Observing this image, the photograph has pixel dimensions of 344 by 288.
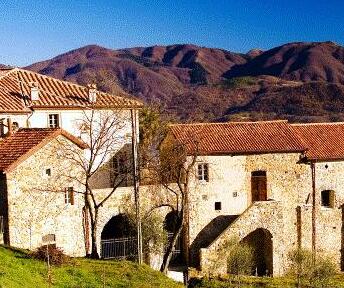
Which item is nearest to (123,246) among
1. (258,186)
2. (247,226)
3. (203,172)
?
(203,172)

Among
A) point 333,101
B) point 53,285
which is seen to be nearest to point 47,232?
point 53,285

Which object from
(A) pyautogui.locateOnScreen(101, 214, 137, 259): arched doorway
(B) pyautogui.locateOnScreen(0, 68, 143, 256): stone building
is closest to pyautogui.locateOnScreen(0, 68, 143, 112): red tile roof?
(B) pyautogui.locateOnScreen(0, 68, 143, 256): stone building

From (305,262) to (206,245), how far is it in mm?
7300

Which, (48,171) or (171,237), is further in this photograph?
(171,237)

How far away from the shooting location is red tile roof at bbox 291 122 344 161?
41906 millimetres

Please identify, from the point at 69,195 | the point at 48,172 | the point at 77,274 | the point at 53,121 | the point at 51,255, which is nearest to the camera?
the point at 77,274

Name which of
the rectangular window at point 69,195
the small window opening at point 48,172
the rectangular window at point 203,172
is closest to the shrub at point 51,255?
the small window opening at point 48,172

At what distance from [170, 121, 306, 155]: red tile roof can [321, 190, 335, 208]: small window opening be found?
4.61 m

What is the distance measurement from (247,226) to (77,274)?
16320 mm

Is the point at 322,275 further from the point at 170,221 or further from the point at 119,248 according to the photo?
the point at 119,248

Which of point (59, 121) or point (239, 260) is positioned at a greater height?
point (59, 121)

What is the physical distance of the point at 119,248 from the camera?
35594 mm

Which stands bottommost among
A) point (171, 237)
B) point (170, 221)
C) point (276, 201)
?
point (171, 237)

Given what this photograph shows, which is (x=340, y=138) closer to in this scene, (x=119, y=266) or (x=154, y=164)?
(x=154, y=164)
